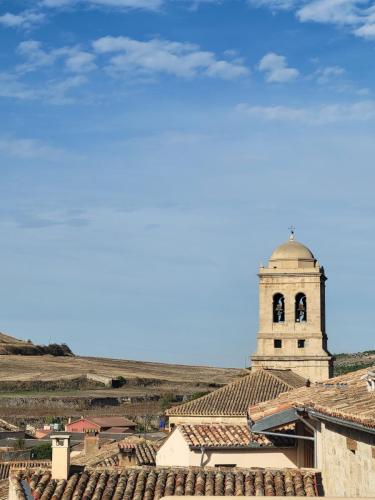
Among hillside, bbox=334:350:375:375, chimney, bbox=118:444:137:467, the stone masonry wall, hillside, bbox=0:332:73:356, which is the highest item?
hillside, bbox=0:332:73:356

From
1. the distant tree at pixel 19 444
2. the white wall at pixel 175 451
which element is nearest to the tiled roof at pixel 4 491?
the white wall at pixel 175 451

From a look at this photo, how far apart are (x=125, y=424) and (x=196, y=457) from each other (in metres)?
55.7

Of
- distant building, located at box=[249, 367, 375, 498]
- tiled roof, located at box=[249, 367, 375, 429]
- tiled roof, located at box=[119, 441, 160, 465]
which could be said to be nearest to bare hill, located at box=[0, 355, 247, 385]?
tiled roof, located at box=[119, 441, 160, 465]

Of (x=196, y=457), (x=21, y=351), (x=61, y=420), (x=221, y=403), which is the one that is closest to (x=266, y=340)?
(x=221, y=403)

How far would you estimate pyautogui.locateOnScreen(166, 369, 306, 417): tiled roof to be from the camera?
116 feet

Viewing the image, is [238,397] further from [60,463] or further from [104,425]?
[104,425]

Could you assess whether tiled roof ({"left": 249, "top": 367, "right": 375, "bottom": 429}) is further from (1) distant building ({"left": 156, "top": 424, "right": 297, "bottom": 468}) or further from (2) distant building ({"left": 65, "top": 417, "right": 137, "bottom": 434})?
(2) distant building ({"left": 65, "top": 417, "right": 137, "bottom": 434})

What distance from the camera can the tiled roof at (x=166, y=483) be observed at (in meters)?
14.9

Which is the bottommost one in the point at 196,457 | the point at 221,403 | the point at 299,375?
the point at 196,457

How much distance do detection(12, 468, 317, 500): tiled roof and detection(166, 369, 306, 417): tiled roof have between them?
739 inches

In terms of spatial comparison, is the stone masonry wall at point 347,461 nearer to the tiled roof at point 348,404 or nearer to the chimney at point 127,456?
the tiled roof at point 348,404

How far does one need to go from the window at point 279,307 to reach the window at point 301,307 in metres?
0.61

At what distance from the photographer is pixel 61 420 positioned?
94875 mm

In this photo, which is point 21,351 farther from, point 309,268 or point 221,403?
point 221,403
